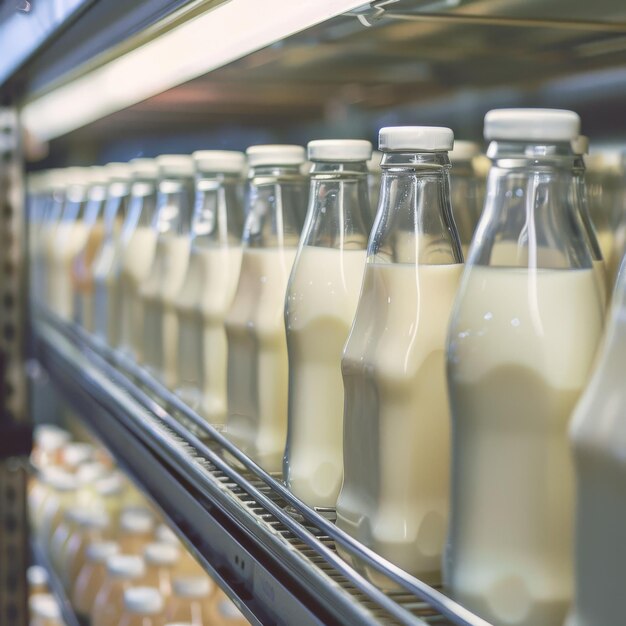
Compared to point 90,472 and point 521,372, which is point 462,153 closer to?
point 521,372

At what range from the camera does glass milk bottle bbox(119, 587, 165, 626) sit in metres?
1.35

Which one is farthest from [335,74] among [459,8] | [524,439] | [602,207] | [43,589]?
[43,589]

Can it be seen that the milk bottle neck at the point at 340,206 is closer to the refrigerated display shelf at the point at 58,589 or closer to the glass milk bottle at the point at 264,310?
the glass milk bottle at the point at 264,310

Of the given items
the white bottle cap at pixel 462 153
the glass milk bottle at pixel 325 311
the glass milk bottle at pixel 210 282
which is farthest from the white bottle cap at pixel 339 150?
the glass milk bottle at pixel 210 282

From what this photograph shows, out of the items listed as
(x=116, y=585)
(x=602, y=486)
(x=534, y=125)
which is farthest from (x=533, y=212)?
(x=116, y=585)

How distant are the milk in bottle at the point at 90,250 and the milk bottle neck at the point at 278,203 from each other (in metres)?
0.86

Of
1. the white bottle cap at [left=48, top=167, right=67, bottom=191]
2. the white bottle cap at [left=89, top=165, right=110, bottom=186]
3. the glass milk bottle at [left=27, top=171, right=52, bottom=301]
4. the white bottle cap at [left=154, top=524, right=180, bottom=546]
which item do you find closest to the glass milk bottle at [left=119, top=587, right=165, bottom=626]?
the white bottle cap at [left=154, top=524, right=180, bottom=546]

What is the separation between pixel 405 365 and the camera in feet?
2.06

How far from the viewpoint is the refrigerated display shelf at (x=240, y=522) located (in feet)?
A: 1.85

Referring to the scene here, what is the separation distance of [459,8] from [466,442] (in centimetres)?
51

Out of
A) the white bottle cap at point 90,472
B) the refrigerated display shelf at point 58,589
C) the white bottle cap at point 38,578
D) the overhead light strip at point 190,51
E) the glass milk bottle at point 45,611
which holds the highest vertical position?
the overhead light strip at point 190,51

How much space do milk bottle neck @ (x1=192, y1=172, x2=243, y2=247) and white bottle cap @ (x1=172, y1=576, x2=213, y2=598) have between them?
476 mm

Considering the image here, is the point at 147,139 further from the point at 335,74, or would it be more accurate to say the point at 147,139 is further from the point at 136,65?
the point at 136,65

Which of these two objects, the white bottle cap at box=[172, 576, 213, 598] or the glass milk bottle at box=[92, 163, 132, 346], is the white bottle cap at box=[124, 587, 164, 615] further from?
the glass milk bottle at box=[92, 163, 132, 346]
